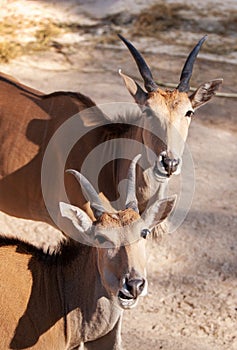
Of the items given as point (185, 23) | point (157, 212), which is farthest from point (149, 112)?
point (185, 23)

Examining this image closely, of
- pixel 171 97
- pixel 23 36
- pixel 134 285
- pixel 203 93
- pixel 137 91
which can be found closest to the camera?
pixel 134 285

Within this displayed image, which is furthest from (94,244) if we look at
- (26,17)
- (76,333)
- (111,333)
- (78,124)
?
(26,17)

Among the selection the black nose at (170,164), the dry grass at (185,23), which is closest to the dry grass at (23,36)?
the dry grass at (185,23)

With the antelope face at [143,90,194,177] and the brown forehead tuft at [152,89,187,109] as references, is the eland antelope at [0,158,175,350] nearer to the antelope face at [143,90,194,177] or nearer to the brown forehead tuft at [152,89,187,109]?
the antelope face at [143,90,194,177]

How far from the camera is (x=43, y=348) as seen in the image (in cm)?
438

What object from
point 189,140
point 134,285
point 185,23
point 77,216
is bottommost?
point 189,140

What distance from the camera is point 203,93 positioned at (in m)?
5.71

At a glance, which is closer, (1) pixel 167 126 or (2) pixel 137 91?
(1) pixel 167 126

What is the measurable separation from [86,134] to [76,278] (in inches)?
53.3

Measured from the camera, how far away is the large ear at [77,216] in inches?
168

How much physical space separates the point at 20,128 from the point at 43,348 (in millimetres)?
1917

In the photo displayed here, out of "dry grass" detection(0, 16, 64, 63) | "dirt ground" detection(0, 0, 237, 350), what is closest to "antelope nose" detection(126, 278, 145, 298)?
"dirt ground" detection(0, 0, 237, 350)

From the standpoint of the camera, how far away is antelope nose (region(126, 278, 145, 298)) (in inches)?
158

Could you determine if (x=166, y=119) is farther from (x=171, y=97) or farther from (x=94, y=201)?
(x=94, y=201)
